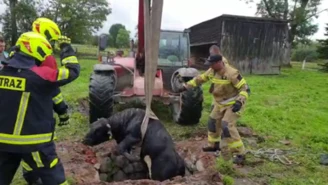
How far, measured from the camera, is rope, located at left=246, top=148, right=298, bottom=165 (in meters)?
5.71

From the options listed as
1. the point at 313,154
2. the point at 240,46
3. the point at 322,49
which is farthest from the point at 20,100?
the point at 322,49

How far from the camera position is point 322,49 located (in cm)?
2447

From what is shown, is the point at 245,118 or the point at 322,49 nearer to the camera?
the point at 245,118

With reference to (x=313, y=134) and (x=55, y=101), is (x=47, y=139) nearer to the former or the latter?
(x=55, y=101)

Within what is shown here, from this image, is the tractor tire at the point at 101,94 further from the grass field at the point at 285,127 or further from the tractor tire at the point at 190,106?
the tractor tire at the point at 190,106

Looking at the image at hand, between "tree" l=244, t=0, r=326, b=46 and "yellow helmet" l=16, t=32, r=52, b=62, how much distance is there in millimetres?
25961

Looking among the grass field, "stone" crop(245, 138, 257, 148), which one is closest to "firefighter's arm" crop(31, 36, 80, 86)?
the grass field

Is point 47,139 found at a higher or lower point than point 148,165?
higher

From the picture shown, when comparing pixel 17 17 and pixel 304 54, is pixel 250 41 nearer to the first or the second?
pixel 17 17

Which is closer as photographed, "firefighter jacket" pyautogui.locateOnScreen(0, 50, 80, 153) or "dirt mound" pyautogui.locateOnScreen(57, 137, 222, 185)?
"firefighter jacket" pyautogui.locateOnScreen(0, 50, 80, 153)

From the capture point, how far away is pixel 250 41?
20.9m

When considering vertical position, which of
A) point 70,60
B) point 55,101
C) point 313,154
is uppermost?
point 70,60

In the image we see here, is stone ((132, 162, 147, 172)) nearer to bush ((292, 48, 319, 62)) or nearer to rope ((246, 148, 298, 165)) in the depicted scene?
rope ((246, 148, 298, 165))

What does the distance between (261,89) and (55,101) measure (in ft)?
37.7
